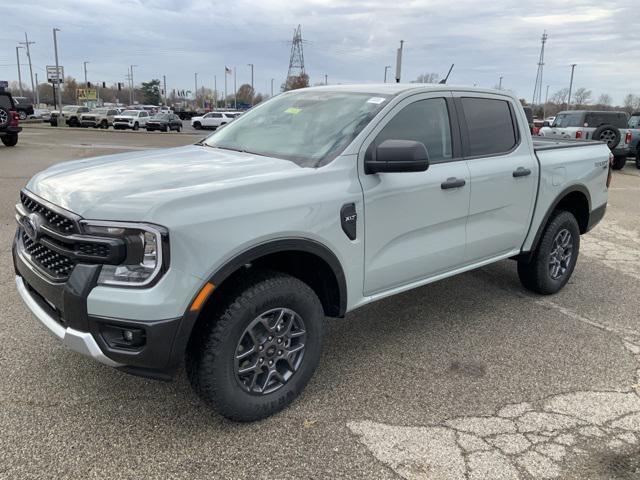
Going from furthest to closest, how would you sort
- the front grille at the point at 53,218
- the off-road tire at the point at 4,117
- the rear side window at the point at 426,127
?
the off-road tire at the point at 4,117, the rear side window at the point at 426,127, the front grille at the point at 53,218

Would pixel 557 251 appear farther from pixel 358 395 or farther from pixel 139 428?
A: pixel 139 428

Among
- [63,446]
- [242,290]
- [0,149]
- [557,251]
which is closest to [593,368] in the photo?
[557,251]

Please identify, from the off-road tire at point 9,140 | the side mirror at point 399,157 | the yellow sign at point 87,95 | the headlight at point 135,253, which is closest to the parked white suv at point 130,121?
the off-road tire at point 9,140

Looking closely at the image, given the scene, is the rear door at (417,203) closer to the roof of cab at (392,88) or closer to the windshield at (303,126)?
the roof of cab at (392,88)

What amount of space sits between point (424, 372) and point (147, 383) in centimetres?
176

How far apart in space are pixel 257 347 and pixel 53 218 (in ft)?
3.96

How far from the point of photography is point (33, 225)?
277 centimetres

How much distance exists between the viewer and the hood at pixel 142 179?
2461 millimetres

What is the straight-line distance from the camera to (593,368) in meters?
3.69

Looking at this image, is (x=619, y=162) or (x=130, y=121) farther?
(x=130, y=121)

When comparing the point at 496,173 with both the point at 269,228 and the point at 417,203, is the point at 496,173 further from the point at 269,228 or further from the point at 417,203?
the point at 269,228

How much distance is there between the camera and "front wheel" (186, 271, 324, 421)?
8.69ft

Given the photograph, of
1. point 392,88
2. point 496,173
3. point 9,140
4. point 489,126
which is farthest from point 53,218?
point 9,140

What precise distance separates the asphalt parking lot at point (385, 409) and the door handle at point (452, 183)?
1.19 metres
